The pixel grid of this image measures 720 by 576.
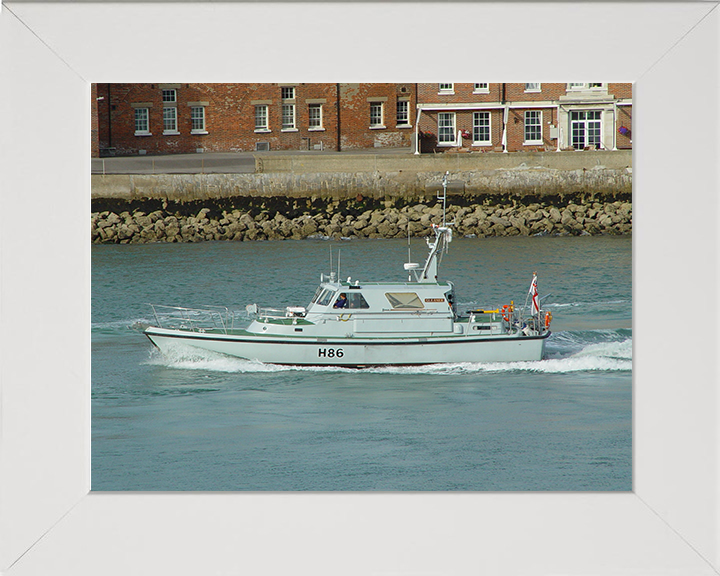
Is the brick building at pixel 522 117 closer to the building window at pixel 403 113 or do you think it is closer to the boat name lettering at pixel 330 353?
the building window at pixel 403 113

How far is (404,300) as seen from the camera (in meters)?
9.53

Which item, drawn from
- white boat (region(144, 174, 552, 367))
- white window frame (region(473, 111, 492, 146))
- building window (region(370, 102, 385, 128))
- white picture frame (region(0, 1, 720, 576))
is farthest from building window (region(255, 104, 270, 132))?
white picture frame (region(0, 1, 720, 576))

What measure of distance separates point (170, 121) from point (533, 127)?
8854 mm

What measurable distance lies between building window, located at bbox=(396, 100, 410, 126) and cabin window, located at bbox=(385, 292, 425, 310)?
49.0 feet

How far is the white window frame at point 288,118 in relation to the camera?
77.9 ft

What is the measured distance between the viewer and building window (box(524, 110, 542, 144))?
74.2ft

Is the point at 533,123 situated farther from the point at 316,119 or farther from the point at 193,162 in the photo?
the point at 193,162

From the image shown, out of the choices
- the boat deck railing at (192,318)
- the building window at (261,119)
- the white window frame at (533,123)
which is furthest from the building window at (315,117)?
the boat deck railing at (192,318)

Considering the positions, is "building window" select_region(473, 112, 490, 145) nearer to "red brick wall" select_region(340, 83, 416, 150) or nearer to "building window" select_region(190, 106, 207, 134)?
"red brick wall" select_region(340, 83, 416, 150)

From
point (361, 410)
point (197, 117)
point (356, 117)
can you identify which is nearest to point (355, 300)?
point (361, 410)

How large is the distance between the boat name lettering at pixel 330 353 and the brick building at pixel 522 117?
13.8m

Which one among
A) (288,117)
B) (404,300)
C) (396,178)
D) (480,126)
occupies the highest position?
(288,117)
